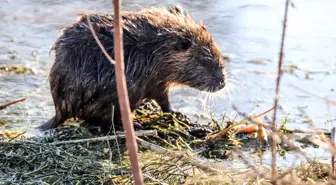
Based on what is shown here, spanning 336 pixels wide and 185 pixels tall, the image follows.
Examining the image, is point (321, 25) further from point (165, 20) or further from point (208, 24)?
point (165, 20)

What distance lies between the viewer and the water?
469 centimetres

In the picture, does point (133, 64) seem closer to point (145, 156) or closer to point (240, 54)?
point (145, 156)

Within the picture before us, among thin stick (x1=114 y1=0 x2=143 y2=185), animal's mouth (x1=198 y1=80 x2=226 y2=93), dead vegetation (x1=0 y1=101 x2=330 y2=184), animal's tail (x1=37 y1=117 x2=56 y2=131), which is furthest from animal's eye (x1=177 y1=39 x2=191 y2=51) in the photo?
thin stick (x1=114 y1=0 x2=143 y2=185)

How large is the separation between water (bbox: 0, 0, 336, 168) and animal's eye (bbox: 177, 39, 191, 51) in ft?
1.27

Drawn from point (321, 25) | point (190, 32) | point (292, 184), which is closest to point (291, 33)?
point (321, 25)

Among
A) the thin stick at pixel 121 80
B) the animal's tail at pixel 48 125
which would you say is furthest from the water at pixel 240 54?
the thin stick at pixel 121 80

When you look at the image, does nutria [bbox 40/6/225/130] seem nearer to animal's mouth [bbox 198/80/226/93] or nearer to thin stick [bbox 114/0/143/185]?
animal's mouth [bbox 198/80/226/93]

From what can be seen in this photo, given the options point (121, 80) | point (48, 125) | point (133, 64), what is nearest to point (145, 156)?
point (133, 64)

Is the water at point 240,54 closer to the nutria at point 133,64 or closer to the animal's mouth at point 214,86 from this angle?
the animal's mouth at point 214,86

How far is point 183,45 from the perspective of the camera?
4.26 metres

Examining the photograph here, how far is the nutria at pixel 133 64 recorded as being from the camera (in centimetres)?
392

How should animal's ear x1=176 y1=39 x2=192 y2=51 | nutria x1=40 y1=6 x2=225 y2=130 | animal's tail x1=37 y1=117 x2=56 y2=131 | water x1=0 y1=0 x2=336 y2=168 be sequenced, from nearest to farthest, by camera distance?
nutria x1=40 y1=6 x2=225 y2=130
animal's tail x1=37 y1=117 x2=56 y2=131
animal's ear x1=176 y1=39 x2=192 y2=51
water x1=0 y1=0 x2=336 y2=168

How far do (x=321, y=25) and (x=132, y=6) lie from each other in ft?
5.66

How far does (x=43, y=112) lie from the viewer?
15.0 ft
